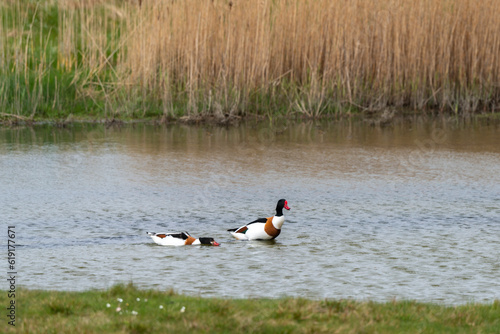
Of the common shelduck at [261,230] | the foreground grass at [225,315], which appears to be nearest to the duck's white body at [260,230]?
the common shelduck at [261,230]

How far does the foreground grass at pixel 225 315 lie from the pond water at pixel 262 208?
660 millimetres

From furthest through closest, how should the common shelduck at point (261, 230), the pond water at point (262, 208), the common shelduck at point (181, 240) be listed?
the common shelduck at point (261, 230) < the common shelduck at point (181, 240) < the pond water at point (262, 208)

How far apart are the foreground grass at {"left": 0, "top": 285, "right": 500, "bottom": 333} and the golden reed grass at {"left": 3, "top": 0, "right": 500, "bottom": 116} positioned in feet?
34.2

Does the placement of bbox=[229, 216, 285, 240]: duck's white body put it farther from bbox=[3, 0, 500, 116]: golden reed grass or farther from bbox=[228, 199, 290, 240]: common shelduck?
bbox=[3, 0, 500, 116]: golden reed grass

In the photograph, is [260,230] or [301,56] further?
[301,56]

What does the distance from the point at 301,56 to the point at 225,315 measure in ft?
39.5

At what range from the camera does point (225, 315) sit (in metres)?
4.86

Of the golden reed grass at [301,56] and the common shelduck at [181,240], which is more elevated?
the golden reed grass at [301,56]

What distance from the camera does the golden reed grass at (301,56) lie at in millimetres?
15539

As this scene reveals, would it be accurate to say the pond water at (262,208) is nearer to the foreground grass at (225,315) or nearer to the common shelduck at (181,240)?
the common shelduck at (181,240)

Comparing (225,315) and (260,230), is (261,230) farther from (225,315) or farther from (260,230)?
(225,315)

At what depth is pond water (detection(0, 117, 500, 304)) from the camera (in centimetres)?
634

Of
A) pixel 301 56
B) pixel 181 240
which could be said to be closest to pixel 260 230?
pixel 181 240

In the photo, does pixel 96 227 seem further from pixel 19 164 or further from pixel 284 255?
pixel 19 164
